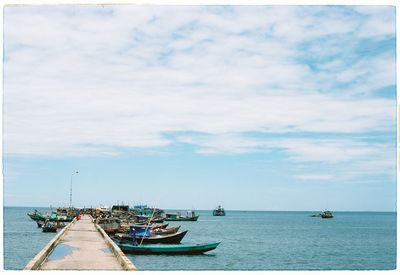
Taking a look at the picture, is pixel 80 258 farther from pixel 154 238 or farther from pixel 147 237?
pixel 154 238

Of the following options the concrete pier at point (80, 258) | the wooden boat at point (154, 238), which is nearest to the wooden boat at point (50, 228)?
the wooden boat at point (154, 238)

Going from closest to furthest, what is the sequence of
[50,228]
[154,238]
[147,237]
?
1. [147,237]
2. [154,238]
3. [50,228]

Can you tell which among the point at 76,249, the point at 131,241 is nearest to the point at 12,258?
the point at 131,241

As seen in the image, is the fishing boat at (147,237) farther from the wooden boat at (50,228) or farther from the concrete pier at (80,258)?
the wooden boat at (50,228)

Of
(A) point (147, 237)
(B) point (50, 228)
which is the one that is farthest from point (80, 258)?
(B) point (50, 228)

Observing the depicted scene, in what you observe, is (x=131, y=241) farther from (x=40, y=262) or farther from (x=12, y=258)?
(x=40, y=262)

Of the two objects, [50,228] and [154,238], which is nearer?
[154,238]

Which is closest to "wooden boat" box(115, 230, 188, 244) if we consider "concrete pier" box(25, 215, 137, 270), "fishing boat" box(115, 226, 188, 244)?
"fishing boat" box(115, 226, 188, 244)

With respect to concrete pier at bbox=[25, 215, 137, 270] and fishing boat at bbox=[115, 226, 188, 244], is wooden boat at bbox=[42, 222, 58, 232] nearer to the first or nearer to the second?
fishing boat at bbox=[115, 226, 188, 244]

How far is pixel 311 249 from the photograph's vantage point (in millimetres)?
35688

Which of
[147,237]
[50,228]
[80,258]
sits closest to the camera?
[80,258]
